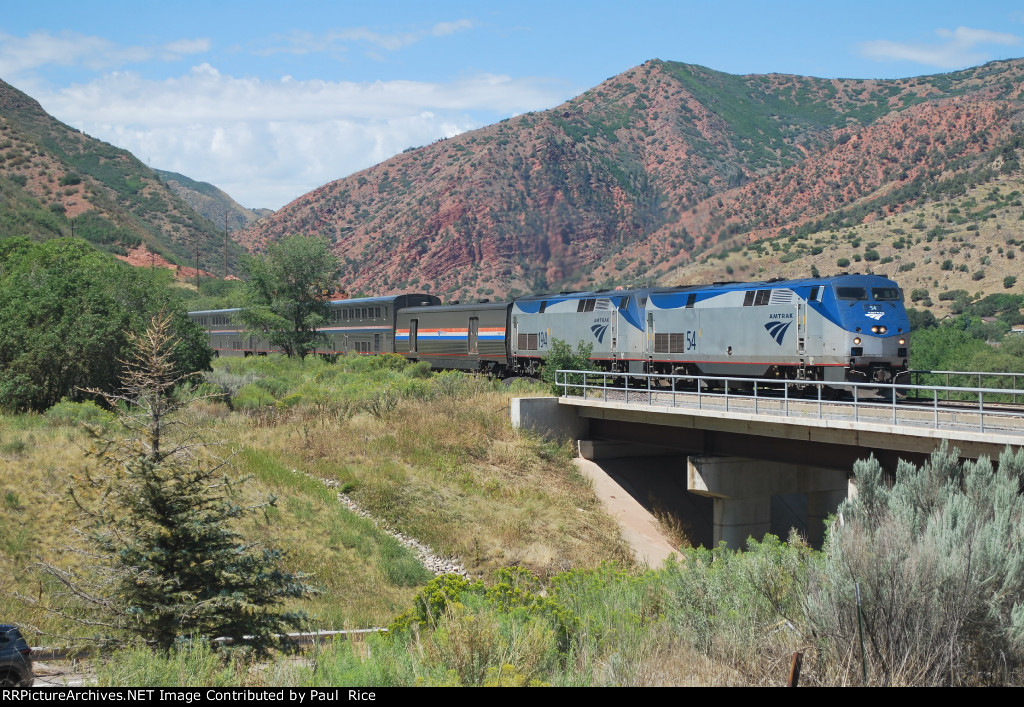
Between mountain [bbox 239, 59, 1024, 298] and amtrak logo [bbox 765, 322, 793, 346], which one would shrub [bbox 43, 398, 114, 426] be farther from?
mountain [bbox 239, 59, 1024, 298]

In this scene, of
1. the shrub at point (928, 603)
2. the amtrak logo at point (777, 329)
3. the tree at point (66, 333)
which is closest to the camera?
the shrub at point (928, 603)

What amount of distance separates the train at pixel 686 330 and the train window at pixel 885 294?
36 millimetres

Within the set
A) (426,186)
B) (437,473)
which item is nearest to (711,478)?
(437,473)

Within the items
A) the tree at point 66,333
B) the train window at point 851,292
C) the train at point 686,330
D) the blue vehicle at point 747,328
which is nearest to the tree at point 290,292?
the train at point 686,330

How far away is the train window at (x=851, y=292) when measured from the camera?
25.4 metres

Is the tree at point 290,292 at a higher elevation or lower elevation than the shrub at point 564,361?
higher

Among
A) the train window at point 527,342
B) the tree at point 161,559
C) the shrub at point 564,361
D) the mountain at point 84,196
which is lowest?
the tree at point 161,559

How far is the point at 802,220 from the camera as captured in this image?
102250 mm

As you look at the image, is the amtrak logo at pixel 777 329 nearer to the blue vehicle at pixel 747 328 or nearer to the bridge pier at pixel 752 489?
the blue vehicle at pixel 747 328

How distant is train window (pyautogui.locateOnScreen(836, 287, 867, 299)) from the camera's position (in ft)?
83.3

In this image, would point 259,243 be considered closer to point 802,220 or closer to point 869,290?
point 802,220

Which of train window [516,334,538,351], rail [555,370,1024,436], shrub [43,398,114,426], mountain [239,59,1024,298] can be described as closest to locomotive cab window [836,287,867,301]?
rail [555,370,1024,436]

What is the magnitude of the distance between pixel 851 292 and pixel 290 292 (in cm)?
3589

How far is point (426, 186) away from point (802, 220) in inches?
2616
